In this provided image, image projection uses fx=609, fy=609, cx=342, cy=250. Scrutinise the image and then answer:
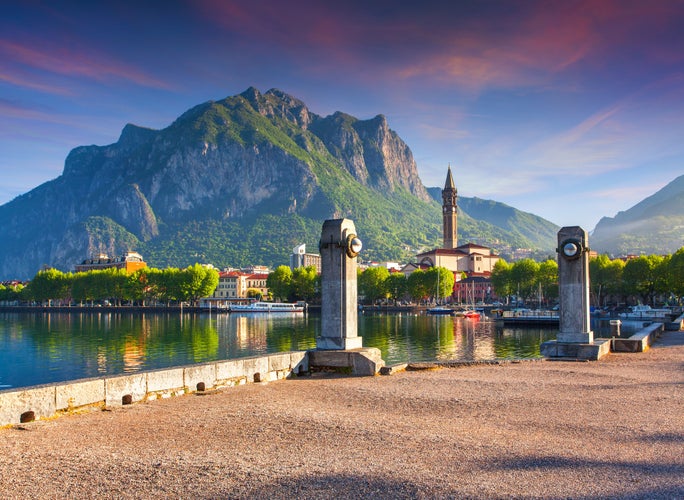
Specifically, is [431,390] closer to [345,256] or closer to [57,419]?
[345,256]

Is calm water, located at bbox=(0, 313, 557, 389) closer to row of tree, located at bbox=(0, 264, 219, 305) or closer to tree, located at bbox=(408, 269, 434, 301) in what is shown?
tree, located at bbox=(408, 269, 434, 301)

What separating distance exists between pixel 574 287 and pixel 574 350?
2.16 metres

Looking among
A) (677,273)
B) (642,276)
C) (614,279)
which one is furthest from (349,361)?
(614,279)

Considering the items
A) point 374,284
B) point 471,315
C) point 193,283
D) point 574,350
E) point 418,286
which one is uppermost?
point 193,283

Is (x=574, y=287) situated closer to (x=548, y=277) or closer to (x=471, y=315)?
(x=471, y=315)

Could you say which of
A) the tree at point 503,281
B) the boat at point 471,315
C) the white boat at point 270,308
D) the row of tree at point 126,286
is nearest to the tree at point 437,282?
the tree at point 503,281

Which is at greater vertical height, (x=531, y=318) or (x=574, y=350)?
(x=574, y=350)

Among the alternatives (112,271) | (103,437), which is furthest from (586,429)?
(112,271)

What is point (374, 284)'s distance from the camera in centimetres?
15475

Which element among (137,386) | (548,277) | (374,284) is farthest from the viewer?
(374,284)

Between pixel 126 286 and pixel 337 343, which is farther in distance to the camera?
pixel 126 286

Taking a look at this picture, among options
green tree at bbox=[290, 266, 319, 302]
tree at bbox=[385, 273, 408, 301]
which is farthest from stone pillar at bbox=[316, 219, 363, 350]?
green tree at bbox=[290, 266, 319, 302]

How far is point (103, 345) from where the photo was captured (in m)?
58.9

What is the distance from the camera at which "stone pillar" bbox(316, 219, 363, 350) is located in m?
16.2
